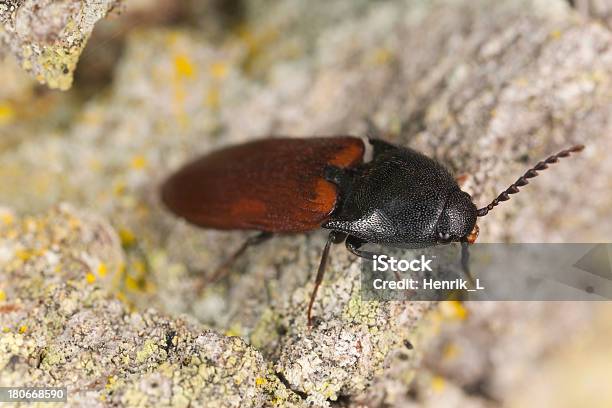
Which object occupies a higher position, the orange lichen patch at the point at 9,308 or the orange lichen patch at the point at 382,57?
the orange lichen patch at the point at 382,57

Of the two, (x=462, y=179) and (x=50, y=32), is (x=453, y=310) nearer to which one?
(x=462, y=179)

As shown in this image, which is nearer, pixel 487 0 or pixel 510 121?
pixel 510 121

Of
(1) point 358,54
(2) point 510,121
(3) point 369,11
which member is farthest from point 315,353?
(3) point 369,11

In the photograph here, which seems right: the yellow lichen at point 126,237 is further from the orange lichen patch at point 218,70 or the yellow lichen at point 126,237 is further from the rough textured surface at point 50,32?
the orange lichen patch at point 218,70

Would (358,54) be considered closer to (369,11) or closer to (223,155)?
(369,11)

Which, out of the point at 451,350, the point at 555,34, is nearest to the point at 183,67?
the point at 555,34

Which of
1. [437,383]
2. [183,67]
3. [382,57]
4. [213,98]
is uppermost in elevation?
[382,57]

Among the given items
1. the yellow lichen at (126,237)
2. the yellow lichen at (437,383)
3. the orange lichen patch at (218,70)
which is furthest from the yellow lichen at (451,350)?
the orange lichen patch at (218,70)
